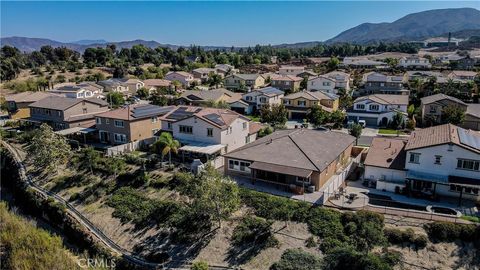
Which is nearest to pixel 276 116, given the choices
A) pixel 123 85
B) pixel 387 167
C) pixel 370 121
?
pixel 370 121

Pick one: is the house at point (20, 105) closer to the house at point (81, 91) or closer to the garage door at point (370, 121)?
the house at point (81, 91)

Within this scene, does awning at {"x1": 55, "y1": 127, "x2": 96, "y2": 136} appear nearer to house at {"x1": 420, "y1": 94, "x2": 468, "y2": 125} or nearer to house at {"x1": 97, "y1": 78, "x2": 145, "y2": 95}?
house at {"x1": 97, "y1": 78, "x2": 145, "y2": 95}

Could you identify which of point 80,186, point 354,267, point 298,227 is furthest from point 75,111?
point 354,267

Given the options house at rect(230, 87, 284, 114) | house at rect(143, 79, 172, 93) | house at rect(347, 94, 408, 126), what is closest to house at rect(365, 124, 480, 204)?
house at rect(347, 94, 408, 126)

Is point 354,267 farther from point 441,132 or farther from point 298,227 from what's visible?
point 441,132

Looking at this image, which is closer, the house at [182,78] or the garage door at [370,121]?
the garage door at [370,121]

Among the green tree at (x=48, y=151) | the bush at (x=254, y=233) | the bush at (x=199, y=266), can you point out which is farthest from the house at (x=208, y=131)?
the bush at (x=199, y=266)
